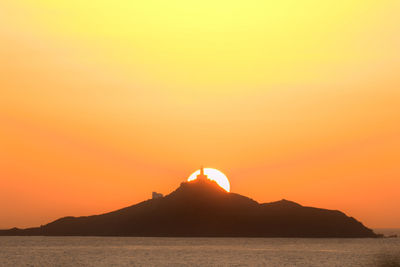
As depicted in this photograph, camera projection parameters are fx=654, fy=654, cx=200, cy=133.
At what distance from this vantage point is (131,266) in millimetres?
127688

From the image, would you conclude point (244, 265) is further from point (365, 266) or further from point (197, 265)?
point (365, 266)

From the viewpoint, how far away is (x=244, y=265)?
134 meters

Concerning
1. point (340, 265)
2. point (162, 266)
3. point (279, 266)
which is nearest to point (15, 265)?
point (162, 266)

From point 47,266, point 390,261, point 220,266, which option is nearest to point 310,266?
point 220,266

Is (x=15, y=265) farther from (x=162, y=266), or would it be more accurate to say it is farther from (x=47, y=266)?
(x=162, y=266)

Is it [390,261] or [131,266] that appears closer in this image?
[390,261]

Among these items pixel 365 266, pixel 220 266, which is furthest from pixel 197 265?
pixel 365 266

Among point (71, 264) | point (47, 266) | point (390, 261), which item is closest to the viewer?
point (390, 261)

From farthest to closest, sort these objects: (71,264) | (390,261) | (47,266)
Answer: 1. (71,264)
2. (47,266)
3. (390,261)

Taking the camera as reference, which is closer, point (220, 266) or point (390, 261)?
point (390, 261)

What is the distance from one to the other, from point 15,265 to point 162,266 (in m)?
29.2

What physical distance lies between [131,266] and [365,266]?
46.2 meters

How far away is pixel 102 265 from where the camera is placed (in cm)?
13250

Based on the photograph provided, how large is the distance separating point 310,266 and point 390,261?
76.6m
